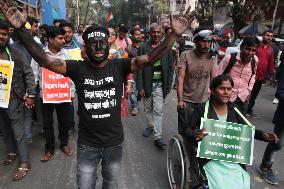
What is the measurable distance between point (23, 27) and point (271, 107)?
7558mm

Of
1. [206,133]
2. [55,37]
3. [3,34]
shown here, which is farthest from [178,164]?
[3,34]

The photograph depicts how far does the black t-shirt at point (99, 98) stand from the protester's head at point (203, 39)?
1.59 metres

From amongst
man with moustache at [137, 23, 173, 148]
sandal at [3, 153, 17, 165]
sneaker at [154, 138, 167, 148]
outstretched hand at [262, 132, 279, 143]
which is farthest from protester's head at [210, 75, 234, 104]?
sandal at [3, 153, 17, 165]

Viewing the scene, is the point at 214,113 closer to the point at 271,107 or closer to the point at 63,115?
the point at 63,115

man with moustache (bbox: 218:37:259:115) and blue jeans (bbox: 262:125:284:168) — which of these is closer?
blue jeans (bbox: 262:125:284:168)

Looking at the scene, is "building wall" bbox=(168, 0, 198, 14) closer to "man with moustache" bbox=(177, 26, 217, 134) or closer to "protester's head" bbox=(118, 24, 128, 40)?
"man with moustache" bbox=(177, 26, 217, 134)

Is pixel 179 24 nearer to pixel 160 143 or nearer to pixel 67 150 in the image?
pixel 160 143

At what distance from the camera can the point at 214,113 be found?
3420 millimetres

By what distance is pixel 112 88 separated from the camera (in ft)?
9.04

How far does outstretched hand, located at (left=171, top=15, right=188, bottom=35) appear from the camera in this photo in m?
2.57

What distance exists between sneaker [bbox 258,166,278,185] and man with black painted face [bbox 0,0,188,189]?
7.90ft

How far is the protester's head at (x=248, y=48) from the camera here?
427cm

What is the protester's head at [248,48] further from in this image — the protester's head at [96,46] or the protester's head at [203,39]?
the protester's head at [96,46]

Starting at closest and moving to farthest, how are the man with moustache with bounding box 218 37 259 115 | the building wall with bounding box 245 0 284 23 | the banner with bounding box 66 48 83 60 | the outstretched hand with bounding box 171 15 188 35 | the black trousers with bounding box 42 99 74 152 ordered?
1. the outstretched hand with bounding box 171 15 188 35
2. the man with moustache with bounding box 218 37 259 115
3. the black trousers with bounding box 42 99 74 152
4. the banner with bounding box 66 48 83 60
5. the building wall with bounding box 245 0 284 23
